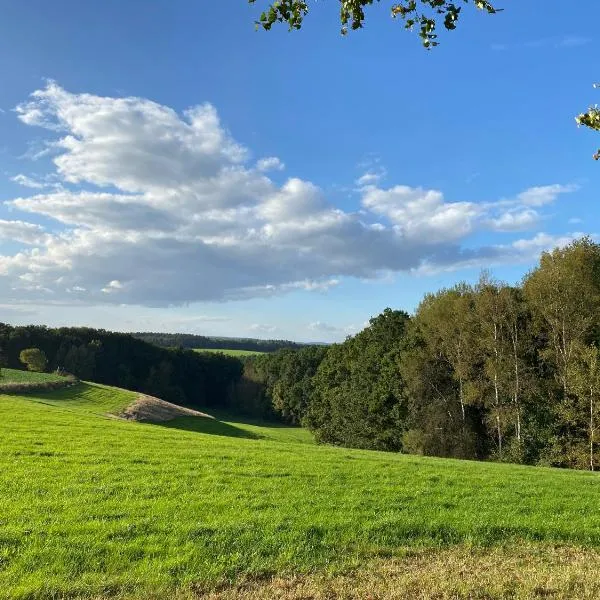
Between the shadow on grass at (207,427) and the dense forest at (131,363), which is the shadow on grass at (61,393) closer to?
the shadow on grass at (207,427)

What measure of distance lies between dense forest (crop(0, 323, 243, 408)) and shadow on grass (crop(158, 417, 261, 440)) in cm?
5514

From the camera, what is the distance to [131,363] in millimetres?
115688

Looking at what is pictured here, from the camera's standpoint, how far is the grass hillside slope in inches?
281

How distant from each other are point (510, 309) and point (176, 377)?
92623 mm

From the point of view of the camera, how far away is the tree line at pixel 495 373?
117ft

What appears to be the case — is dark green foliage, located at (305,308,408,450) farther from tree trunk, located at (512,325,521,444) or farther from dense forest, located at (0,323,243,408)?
dense forest, located at (0,323,243,408)

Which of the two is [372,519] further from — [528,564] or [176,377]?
[176,377]

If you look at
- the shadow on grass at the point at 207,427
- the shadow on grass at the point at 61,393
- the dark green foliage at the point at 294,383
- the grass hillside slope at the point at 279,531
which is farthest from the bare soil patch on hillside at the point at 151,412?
the dark green foliage at the point at 294,383

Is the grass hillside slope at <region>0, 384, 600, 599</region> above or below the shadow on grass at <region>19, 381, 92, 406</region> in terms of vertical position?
above

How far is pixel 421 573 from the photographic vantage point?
7.70 m

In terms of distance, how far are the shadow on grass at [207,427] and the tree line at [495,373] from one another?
1133cm

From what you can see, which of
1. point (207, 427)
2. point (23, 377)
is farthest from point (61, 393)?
point (207, 427)

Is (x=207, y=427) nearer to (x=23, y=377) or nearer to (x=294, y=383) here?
(x=23, y=377)

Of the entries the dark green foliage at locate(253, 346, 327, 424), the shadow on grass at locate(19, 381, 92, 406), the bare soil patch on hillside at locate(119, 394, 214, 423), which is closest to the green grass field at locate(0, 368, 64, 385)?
the shadow on grass at locate(19, 381, 92, 406)
